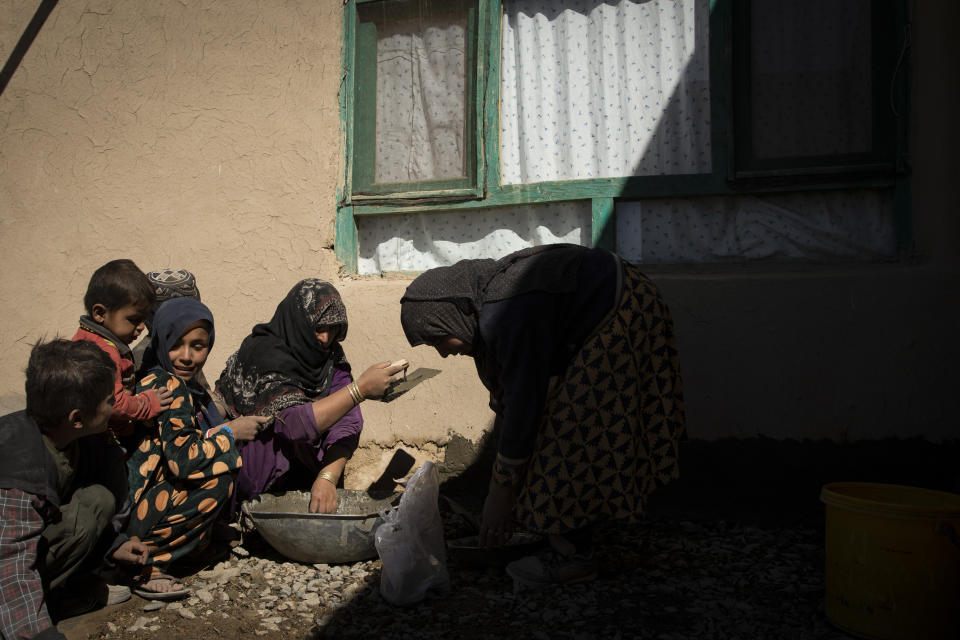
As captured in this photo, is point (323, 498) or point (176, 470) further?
point (323, 498)

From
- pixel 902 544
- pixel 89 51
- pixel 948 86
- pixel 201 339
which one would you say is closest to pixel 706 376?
pixel 902 544

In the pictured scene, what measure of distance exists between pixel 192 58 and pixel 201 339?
2178 mm

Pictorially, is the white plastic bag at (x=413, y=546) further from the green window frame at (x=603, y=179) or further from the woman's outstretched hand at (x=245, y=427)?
the green window frame at (x=603, y=179)

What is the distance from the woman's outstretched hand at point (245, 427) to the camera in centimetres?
324

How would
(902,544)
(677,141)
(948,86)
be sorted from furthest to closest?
(677,141), (948,86), (902,544)

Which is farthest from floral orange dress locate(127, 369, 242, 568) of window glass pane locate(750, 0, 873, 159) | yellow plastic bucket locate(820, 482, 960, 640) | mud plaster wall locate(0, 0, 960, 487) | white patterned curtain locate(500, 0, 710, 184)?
window glass pane locate(750, 0, 873, 159)

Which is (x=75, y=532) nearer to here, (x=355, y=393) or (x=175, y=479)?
(x=175, y=479)

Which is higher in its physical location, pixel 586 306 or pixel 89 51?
pixel 89 51

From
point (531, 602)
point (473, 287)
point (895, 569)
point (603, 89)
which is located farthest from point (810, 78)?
point (531, 602)

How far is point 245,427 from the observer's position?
3.26m

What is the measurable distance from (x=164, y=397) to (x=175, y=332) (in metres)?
0.30

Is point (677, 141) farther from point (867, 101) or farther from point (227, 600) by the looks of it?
point (227, 600)

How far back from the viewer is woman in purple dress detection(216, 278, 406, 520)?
3.32m

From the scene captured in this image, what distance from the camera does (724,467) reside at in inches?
146
